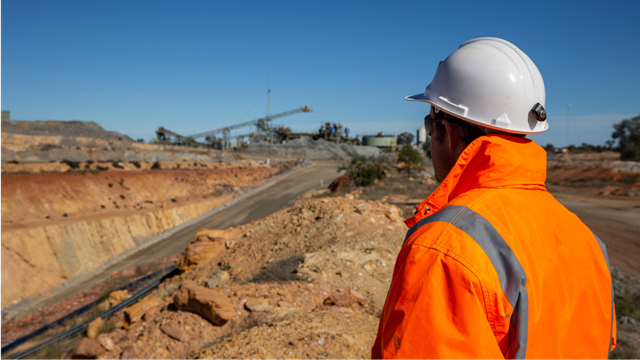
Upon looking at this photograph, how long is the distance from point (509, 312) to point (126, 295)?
14408 mm

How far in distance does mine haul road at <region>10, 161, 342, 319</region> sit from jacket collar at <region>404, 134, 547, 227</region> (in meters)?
19.4

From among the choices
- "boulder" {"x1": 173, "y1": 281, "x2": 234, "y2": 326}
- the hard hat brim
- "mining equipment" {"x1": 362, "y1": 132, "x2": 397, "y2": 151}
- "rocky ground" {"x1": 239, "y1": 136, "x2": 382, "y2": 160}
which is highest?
"mining equipment" {"x1": 362, "y1": 132, "x2": 397, "y2": 151}

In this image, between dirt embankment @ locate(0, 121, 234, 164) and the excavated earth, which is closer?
the excavated earth

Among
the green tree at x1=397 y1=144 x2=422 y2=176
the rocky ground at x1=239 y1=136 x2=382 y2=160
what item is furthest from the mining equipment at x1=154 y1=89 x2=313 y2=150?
the green tree at x1=397 y1=144 x2=422 y2=176

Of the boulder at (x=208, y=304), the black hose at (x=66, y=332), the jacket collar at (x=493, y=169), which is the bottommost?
the black hose at (x=66, y=332)

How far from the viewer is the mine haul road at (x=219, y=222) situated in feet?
53.9

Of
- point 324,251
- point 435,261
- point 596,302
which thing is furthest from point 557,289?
point 324,251

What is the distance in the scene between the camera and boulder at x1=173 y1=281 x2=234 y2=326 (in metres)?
5.82

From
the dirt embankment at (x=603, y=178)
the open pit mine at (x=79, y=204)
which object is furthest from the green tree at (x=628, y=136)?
the open pit mine at (x=79, y=204)

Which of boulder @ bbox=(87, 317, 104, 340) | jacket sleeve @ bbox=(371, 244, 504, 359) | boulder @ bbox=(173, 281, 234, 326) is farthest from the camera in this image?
boulder @ bbox=(87, 317, 104, 340)

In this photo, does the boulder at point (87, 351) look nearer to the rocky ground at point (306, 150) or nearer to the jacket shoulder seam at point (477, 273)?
the jacket shoulder seam at point (477, 273)

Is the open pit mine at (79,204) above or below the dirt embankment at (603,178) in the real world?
below

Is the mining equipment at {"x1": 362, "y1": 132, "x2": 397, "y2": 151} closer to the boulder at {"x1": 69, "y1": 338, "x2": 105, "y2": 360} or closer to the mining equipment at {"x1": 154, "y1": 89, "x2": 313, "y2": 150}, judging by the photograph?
the mining equipment at {"x1": 154, "y1": 89, "x2": 313, "y2": 150}

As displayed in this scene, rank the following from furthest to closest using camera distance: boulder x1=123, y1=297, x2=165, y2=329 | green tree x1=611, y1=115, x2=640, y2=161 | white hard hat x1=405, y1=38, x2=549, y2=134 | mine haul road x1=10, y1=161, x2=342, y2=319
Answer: green tree x1=611, y1=115, x2=640, y2=161
mine haul road x1=10, y1=161, x2=342, y2=319
boulder x1=123, y1=297, x2=165, y2=329
white hard hat x1=405, y1=38, x2=549, y2=134
